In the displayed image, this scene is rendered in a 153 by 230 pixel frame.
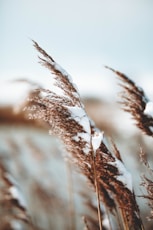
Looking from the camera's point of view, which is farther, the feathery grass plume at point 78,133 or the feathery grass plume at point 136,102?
the feathery grass plume at point 136,102

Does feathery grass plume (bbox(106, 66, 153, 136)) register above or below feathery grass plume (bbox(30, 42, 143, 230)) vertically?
above

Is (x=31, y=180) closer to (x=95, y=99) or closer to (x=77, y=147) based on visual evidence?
(x=95, y=99)

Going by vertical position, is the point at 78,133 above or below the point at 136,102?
below

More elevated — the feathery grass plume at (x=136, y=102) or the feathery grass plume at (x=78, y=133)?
the feathery grass plume at (x=136, y=102)

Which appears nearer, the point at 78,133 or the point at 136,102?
the point at 78,133

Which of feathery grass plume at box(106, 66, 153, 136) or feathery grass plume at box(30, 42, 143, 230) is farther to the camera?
feathery grass plume at box(106, 66, 153, 136)
